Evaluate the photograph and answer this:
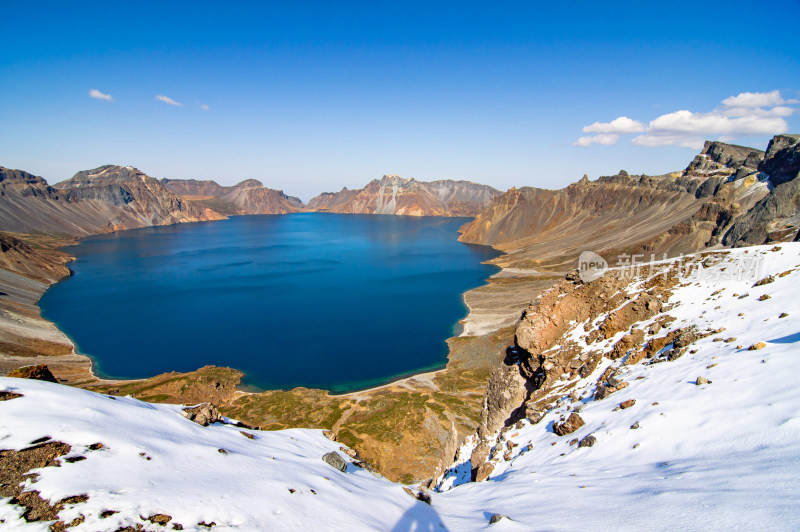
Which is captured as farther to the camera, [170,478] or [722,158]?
[722,158]

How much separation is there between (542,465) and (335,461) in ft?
31.4

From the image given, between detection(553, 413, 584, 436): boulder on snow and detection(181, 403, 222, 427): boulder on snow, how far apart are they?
52.4 ft

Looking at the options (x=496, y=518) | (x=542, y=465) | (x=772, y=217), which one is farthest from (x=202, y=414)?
(x=772, y=217)

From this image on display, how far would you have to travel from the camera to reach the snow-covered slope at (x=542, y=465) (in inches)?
363

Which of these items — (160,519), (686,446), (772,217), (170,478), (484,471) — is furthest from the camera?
(772,217)

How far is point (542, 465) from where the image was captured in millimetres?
15883

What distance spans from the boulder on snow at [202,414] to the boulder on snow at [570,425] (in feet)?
52.4

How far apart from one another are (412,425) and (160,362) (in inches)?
1915

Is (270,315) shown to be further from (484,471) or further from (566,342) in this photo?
(484,471)

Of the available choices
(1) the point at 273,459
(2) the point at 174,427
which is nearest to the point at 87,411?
(2) the point at 174,427

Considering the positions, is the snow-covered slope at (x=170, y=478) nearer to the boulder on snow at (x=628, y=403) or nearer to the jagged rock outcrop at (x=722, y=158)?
the boulder on snow at (x=628, y=403)

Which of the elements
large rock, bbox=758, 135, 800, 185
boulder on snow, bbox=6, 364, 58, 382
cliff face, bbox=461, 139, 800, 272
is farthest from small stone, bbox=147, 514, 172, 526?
large rock, bbox=758, 135, 800, 185

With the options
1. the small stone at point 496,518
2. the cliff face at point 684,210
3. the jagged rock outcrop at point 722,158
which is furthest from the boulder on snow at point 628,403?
the jagged rock outcrop at point 722,158

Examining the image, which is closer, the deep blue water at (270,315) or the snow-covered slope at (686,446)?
the snow-covered slope at (686,446)
